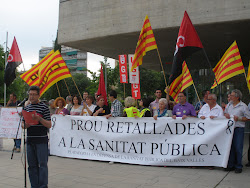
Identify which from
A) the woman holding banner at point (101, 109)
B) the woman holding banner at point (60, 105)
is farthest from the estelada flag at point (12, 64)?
the woman holding banner at point (101, 109)

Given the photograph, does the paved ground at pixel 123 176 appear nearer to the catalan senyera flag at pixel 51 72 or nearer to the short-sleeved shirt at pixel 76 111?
the short-sleeved shirt at pixel 76 111

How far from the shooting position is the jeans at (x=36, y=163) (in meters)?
4.27

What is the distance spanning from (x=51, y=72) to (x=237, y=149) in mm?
5022

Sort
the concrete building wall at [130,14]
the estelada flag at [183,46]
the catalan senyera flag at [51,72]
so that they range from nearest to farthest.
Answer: the estelada flag at [183,46] < the catalan senyera flag at [51,72] < the concrete building wall at [130,14]

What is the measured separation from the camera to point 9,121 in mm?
8438

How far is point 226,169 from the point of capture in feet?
19.9

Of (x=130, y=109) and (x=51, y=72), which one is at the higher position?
(x=51, y=72)

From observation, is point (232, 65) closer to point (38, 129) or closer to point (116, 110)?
point (116, 110)

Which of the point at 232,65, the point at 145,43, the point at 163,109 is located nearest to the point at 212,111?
the point at 163,109

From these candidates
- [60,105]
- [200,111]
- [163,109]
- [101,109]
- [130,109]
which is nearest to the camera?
[200,111]

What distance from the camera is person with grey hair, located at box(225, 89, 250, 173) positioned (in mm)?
5910

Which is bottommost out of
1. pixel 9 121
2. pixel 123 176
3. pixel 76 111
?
pixel 123 176

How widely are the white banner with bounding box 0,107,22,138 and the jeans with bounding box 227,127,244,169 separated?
5869 millimetres

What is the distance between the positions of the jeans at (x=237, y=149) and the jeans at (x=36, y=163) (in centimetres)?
390
